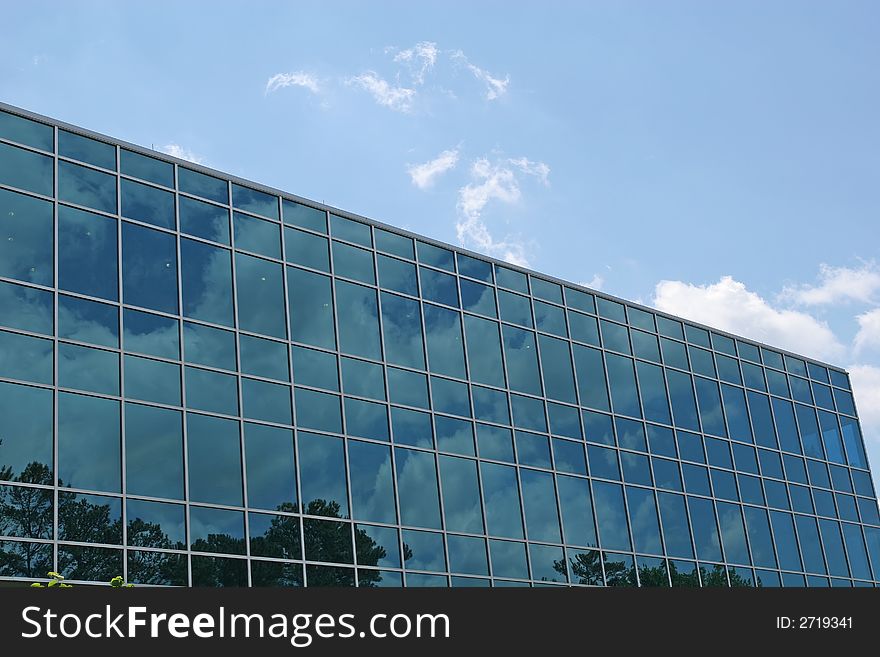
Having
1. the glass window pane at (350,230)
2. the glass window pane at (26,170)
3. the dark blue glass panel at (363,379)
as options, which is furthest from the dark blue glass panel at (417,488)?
the glass window pane at (26,170)

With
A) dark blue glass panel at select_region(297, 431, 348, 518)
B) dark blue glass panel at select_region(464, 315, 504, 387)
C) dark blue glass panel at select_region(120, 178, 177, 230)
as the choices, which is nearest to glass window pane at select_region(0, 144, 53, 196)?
dark blue glass panel at select_region(120, 178, 177, 230)

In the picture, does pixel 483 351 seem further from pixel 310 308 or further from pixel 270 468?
pixel 270 468

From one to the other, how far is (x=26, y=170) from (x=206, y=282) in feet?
17.3

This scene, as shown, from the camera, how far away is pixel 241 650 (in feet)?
31.3

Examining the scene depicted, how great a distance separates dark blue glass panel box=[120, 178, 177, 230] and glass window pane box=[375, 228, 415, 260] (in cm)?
715

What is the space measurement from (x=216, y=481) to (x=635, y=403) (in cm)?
1714

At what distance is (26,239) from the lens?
2612cm

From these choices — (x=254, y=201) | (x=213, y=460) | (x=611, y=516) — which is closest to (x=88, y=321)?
(x=213, y=460)

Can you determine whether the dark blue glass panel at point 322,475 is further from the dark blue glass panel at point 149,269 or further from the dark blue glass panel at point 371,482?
the dark blue glass panel at point 149,269

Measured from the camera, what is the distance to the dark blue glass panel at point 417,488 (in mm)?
30844

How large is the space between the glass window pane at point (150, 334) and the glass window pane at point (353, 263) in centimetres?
618

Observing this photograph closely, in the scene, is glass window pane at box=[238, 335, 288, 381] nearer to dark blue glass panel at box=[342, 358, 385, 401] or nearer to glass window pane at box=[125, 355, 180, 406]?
dark blue glass panel at box=[342, 358, 385, 401]

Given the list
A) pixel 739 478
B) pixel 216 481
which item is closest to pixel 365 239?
pixel 216 481

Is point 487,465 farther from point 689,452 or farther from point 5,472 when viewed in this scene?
point 5,472
